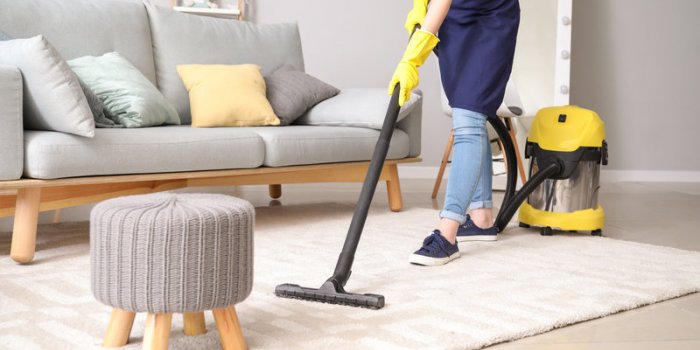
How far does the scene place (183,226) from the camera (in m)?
1.31

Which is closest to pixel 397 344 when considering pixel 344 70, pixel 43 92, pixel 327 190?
pixel 43 92

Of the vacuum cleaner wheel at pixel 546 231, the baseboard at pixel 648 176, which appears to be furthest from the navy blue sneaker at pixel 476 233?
the baseboard at pixel 648 176

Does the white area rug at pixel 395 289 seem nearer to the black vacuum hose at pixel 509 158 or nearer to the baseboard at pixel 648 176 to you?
the black vacuum hose at pixel 509 158

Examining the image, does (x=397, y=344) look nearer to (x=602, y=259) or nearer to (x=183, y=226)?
(x=183, y=226)

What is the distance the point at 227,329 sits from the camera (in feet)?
4.62

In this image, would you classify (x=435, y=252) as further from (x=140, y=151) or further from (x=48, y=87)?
(x=48, y=87)

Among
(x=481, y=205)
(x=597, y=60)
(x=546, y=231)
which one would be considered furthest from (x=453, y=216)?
(x=597, y=60)

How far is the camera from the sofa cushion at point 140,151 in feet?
7.33

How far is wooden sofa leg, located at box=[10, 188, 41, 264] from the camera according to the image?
2.19 metres

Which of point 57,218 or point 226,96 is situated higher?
point 226,96

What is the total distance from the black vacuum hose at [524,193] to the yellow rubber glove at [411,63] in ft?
2.72

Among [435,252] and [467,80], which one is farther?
[467,80]

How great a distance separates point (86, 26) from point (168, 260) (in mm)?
1963

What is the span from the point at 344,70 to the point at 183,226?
3700mm
